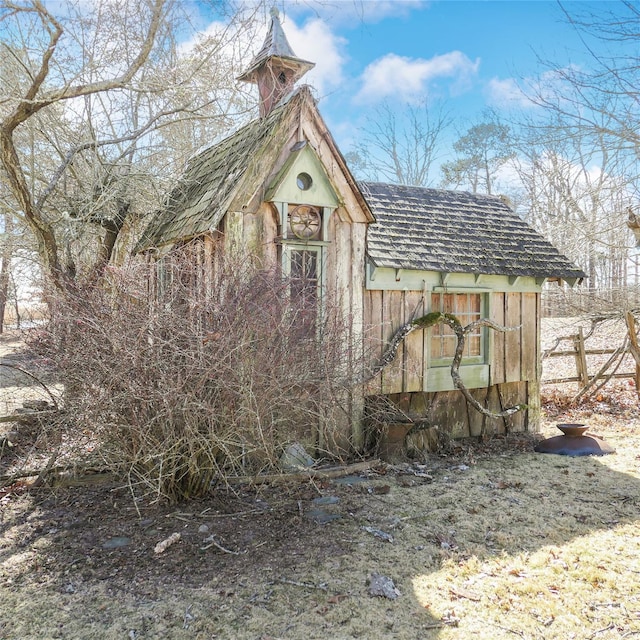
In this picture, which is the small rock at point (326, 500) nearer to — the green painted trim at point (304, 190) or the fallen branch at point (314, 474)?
the fallen branch at point (314, 474)

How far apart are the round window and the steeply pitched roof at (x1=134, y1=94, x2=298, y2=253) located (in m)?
0.67

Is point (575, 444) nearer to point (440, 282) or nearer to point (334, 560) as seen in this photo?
point (440, 282)

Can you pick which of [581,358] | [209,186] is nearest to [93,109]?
[209,186]

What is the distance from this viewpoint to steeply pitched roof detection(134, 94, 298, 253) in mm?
7539

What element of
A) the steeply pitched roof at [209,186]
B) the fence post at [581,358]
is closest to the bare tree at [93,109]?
the steeply pitched roof at [209,186]

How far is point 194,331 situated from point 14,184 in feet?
16.6

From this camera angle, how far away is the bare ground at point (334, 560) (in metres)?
4.01

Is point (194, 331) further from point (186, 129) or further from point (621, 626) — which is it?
point (186, 129)

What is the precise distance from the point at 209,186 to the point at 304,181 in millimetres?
1622

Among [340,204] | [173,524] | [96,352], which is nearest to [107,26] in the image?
[340,204]

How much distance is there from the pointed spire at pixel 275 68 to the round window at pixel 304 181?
1.75 m

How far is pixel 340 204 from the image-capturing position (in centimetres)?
809

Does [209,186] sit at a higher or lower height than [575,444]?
higher

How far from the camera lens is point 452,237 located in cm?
973
